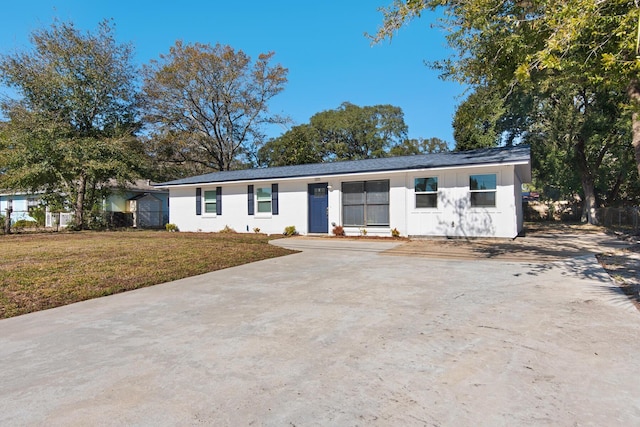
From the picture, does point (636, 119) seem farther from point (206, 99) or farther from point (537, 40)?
point (206, 99)

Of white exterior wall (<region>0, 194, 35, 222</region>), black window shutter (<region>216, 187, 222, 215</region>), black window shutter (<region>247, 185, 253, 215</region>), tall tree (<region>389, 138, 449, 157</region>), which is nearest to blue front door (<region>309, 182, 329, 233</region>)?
black window shutter (<region>247, 185, 253, 215</region>)

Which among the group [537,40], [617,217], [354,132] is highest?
[354,132]

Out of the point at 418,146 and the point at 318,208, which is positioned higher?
the point at 418,146

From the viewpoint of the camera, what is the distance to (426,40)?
10.2 metres

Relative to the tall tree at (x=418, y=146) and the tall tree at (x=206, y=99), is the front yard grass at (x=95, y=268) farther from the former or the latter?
the tall tree at (x=418, y=146)

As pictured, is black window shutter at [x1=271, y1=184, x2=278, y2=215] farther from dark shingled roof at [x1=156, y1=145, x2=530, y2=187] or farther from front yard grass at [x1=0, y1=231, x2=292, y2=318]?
front yard grass at [x1=0, y1=231, x2=292, y2=318]

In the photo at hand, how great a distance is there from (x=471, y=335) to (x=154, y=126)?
27842 millimetres

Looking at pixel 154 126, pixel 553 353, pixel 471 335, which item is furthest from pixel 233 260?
pixel 154 126

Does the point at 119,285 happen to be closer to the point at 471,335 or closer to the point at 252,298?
the point at 252,298

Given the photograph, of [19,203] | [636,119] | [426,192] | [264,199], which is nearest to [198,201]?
[264,199]

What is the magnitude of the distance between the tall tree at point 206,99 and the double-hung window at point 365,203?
17589 millimetres

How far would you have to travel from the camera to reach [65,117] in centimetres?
1864

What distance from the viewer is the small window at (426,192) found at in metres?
12.4

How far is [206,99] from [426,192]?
69.9ft
